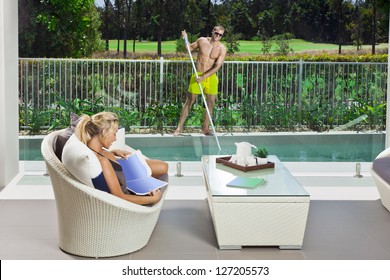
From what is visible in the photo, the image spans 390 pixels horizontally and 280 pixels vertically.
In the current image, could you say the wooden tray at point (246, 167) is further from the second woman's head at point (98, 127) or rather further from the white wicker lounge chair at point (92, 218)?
the second woman's head at point (98, 127)

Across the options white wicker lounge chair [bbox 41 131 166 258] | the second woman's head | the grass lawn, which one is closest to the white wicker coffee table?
white wicker lounge chair [bbox 41 131 166 258]

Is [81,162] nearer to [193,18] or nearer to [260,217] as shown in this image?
[260,217]

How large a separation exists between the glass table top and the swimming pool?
55.3 inches

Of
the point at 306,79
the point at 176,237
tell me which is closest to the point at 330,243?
the point at 176,237

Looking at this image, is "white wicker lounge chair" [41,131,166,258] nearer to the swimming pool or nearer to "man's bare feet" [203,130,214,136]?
the swimming pool

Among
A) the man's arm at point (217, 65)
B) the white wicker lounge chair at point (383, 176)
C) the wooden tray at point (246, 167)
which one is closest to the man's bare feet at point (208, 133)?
the man's arm at point (217, 65)

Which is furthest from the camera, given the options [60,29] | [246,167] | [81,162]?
[60,29]

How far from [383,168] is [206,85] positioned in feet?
7.80

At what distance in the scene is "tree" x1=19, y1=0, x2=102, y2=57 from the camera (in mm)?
8070

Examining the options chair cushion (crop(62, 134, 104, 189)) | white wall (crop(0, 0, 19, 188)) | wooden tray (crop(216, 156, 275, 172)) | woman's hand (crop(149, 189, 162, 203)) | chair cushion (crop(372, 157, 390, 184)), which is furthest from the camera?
white wall (crop(0, 0, 19, 188))

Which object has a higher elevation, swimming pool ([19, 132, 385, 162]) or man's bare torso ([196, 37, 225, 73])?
man's bare torso ([196, 37, 225, 73])

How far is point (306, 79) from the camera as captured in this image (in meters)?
8.43

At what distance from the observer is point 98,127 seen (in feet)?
16.5

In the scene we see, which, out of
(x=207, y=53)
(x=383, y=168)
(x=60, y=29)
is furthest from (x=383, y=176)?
(x=60, y=29)
